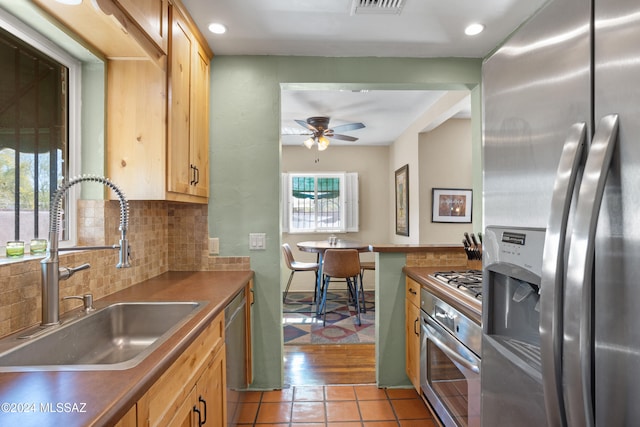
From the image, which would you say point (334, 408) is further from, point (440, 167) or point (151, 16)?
point (440, 167)

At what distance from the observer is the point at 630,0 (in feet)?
1.90

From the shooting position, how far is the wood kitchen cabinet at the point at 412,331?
2.25 meters

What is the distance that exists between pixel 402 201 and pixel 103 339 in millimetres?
4296

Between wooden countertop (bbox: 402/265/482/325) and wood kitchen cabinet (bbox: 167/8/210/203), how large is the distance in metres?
1.49

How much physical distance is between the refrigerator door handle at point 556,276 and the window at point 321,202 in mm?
5080

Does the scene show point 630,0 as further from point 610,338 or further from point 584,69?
point 610,338

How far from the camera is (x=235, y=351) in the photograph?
195 centimetres

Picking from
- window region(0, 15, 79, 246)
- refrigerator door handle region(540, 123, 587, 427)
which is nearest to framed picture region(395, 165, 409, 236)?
window region(0, 15, 79, 246)

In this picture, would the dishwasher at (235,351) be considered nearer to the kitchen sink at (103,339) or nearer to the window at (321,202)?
the kitchen sink at (103,339)

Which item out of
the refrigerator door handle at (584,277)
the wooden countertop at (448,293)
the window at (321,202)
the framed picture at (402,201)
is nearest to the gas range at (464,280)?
the wooden countertop at (448,293)

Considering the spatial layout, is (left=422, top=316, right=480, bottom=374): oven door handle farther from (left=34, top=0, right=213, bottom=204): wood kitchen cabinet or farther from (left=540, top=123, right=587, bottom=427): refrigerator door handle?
(left=34, top=0, right=213, bottom=204): wood kitchen cabinet

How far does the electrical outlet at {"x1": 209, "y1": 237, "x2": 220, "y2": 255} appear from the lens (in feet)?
7.94

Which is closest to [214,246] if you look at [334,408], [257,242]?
[257,242]

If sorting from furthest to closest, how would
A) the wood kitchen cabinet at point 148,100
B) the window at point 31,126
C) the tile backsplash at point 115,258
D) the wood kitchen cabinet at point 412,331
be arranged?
the wood kitchen cabinet at point 412,331
the wood kitchen cabinet at point 148,100
the window at point 31,126
the tile backsplash at point 115,258
